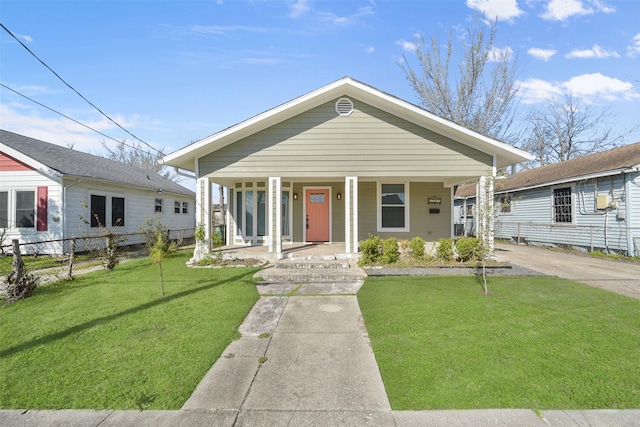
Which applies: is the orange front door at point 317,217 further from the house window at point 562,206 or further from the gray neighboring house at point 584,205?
the house window at point 562,206

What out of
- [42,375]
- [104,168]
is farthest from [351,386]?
[104,168]

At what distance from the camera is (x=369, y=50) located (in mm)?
13031

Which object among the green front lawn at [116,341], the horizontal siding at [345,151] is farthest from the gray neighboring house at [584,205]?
the green front lawn at [116,341]

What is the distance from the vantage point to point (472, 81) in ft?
62.0

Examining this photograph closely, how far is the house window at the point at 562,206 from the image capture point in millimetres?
13109

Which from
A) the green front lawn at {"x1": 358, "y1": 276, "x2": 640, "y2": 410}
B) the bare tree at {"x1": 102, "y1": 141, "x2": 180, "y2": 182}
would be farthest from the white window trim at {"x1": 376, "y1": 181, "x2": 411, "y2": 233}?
the bare tree at {"x1": 102, "y1": 141, "x2": 180, "y2": 182}

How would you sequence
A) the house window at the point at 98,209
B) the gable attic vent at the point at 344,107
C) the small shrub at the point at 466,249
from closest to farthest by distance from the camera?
the small shrub at the point at 466,249
the gable attic vent at the point at 344,107
the house window at the point at 98,209

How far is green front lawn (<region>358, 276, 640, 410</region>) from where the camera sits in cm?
263

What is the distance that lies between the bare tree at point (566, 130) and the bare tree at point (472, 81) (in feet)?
22.2

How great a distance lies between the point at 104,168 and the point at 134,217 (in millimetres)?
2713

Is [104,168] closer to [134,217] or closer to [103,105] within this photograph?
[134,217]

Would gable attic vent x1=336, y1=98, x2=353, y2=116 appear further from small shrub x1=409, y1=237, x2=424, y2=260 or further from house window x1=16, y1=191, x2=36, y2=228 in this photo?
house window x1=16, y1=191, x2=36, y2=228

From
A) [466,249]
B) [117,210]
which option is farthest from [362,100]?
[117,210]

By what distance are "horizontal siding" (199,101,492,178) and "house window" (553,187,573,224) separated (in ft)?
24.2
